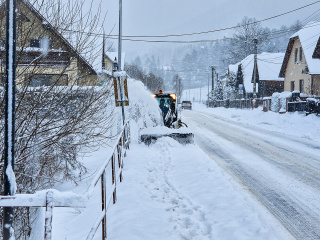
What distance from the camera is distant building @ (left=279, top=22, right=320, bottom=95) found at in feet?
99.3

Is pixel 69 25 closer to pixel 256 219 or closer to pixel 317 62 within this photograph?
pixel 256 219

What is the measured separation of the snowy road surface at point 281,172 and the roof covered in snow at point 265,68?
33.2 meters

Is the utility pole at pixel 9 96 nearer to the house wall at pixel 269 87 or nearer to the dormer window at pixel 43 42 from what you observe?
the dormer window at pixel 43 42

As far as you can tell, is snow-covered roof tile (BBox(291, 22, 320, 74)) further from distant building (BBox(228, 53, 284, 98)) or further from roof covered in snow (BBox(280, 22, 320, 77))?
distant building (BBox(228, 53, 284, 98))

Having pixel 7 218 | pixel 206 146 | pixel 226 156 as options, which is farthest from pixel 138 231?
pixel 206 146

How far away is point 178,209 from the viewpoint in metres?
5.30

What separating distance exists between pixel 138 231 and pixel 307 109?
60.8 feet

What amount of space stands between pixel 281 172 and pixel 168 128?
552cm

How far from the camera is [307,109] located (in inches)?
786

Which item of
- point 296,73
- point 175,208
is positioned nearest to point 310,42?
point 296,73

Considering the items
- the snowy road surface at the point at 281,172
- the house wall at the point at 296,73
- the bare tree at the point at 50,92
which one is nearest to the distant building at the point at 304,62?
the house wall at the point at 296,73

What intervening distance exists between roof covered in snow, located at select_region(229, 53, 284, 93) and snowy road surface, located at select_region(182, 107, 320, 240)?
33.2 meters

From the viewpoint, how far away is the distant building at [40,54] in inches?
203

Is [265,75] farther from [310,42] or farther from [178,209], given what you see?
[178,209]
